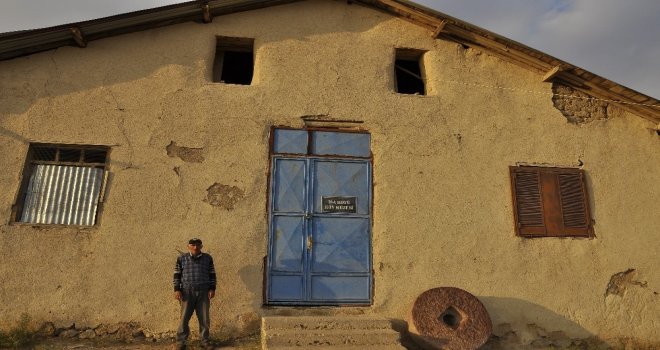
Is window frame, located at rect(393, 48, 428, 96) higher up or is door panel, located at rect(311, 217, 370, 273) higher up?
window frame, located at rect(393, 48, 428, 96)

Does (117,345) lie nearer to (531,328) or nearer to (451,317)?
(451,317)

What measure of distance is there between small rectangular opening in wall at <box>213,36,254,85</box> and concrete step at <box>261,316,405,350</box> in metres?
3.91

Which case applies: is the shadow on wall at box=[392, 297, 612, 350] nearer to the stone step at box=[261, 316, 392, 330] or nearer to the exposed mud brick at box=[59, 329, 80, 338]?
the stone step at box=[261, 316, 392, 330]

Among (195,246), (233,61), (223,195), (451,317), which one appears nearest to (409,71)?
(233,61)

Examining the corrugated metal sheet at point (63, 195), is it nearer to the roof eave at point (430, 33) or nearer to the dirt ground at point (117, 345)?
the dirt ground at point (117, 345)

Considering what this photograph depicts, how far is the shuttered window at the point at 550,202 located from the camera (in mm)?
7145

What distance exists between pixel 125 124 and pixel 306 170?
2.62 m

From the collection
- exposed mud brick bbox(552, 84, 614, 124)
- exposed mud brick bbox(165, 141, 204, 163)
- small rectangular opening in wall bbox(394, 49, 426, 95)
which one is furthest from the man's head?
exposed mud brick bbox(552, 84, 614, 124)

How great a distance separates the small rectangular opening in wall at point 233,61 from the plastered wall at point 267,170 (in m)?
0.20

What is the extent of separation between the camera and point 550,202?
727cm

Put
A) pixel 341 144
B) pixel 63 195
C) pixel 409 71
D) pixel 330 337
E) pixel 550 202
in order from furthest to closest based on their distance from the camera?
pixel 409 71, pixel 550 202, pixel 341 144, pixel 63 195, pixel 330 337

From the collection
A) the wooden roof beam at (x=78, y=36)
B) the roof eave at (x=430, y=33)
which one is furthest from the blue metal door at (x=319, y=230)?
the wooden roof beam at (x=78, y=36)

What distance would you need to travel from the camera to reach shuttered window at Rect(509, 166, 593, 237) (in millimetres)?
7145

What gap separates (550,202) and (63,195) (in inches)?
274
